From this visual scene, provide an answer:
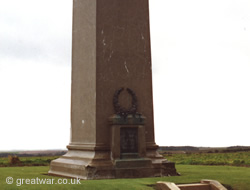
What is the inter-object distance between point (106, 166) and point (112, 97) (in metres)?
2.93

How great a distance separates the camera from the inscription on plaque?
1295 cm

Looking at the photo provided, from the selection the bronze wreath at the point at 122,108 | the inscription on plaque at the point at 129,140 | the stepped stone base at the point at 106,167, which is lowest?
the stepped stone base at the point at 106,167

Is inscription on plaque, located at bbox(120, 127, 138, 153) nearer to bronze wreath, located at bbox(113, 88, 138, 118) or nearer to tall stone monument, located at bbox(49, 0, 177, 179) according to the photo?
tall stone monument, located at bbox(49, 0, 177, 179)

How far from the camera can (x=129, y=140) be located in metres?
13.1

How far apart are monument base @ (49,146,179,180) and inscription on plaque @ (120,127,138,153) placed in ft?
1.44

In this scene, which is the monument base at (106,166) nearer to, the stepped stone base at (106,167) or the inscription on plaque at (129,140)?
the stepped stone base at (106,167)

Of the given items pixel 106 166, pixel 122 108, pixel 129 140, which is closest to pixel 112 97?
pixel 122 108

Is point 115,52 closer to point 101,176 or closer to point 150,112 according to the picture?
point 150,112

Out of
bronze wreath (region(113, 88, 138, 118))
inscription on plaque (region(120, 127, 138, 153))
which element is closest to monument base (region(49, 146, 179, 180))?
inscription on plaque (region(120, 127, 138, 153))

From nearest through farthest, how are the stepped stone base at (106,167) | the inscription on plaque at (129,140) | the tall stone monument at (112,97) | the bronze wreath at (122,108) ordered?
the stepped stone base at (106,167)
the tall stone monument at (112,97)
the inscription on plaque at (129,140)
the bronze wreath at (122,108)

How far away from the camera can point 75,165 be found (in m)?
12.9

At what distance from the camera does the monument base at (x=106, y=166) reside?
1211 cm

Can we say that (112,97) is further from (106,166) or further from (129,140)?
(106,166)

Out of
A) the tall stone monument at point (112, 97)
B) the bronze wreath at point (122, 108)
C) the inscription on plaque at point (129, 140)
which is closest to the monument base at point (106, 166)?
the tall stone monument at point (112, 97)
